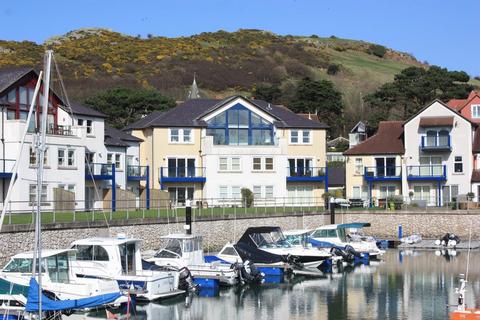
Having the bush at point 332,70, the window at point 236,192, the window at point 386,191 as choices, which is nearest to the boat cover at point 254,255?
the window at point 236,192

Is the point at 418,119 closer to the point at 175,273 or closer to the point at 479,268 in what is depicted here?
the point at 479,268

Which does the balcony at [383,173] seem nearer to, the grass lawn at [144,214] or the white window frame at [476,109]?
the grass lawn at [144,214]

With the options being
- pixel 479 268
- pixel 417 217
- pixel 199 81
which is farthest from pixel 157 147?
pixel 199 81

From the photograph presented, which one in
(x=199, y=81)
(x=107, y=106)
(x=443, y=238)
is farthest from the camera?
(x=199, y=81)

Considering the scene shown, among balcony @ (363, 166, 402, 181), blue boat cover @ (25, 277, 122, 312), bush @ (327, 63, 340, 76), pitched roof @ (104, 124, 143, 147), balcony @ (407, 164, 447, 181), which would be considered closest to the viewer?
blue boat cover @ (25, 277, 122, 312)

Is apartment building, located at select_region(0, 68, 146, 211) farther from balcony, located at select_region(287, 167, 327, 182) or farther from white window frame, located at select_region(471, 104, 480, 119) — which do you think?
white window frame, located at select_region(471, 104, 480, 119)

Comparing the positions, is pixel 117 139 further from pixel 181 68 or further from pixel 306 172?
pixel 181 68

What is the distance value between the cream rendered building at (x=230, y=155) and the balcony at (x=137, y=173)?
5.25ft

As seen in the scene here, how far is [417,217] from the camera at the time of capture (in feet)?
227

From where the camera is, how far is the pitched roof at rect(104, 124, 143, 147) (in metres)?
67.6

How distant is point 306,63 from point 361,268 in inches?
5619

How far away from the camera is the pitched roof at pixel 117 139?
222 feet

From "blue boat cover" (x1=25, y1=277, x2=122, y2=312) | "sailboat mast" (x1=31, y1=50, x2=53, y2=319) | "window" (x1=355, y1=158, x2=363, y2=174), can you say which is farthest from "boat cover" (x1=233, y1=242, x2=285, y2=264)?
"window" (x1=355, y1=158, x2=363, y2=174)

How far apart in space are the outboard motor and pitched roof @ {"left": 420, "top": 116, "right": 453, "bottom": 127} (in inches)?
1622
